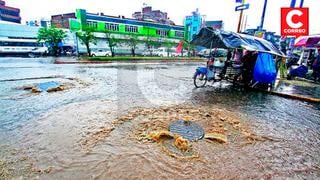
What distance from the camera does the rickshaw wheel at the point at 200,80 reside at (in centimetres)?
980

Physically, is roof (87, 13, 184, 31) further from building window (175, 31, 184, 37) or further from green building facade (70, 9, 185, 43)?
building window (175, 31, 184, 37)

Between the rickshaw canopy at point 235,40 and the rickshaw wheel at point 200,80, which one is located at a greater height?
the rickshaw canopy at point 235,40

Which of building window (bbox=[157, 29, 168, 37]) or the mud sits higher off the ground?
building window (bbox=[157, 29, 168, 37])

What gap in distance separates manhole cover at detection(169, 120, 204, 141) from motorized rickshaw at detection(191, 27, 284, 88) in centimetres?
490

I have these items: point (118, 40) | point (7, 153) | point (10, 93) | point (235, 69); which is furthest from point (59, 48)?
point (7, 153)

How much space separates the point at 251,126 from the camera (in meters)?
4.92

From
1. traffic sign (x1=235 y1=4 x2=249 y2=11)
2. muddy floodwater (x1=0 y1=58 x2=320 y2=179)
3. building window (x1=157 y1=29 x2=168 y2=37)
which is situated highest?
building window (x1=157 y1=29 x2=168 y2=37)

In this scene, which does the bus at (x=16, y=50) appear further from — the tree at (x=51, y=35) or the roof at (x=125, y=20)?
the roof at (x=125, y=20)

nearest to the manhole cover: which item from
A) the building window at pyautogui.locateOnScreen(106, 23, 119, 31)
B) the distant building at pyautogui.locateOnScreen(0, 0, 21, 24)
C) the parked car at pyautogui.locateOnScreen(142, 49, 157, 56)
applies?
the parked car at pyautogui.locateOnScreen(142, 49, 157, 56)

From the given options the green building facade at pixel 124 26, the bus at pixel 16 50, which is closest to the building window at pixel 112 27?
the green building facade at pixel 124 26

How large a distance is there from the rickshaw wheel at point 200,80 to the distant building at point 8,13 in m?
84.6

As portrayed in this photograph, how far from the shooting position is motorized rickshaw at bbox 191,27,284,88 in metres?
8.69

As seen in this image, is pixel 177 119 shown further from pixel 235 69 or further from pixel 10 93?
pixel 10 93

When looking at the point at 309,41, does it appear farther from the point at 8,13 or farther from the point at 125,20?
the point at 8,13
